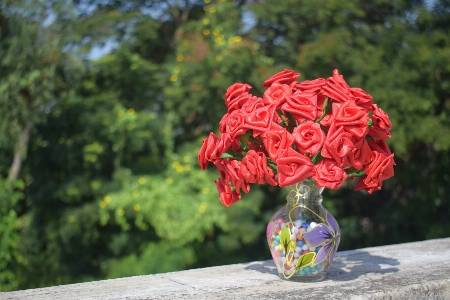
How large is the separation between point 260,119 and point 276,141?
0.27 feet

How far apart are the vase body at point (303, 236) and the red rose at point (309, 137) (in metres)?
0.22

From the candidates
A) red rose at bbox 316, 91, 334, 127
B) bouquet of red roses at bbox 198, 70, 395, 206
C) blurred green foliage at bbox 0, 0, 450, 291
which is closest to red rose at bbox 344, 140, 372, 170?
bouquet of red roses at bbox 198, 70, 395, 206

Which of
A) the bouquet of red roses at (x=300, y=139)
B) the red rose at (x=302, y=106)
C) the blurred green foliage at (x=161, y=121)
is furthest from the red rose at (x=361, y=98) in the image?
the blurred green foliage at (x=161, y=121)

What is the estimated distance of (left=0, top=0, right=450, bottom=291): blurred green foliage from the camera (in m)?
4.57

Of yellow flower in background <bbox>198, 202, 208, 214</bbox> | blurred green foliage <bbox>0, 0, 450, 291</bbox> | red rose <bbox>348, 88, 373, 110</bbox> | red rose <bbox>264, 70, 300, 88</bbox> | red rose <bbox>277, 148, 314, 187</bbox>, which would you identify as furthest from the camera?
yellow flower in background <bbox>198, 202, 208, 214</bbox>

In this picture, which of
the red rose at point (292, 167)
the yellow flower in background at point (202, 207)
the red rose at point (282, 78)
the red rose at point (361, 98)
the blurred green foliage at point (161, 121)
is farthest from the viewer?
the yellow flower in background at point (202, 207)

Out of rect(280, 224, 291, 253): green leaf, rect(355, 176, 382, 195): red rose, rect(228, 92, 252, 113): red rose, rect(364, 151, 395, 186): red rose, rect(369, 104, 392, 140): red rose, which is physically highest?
rect(228, 92, 252, 113): red rose

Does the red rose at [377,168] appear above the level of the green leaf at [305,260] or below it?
above

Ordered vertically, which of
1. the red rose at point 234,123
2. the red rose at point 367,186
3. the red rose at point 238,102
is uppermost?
the red rose at point 238,102

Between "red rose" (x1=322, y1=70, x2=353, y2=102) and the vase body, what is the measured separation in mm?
278

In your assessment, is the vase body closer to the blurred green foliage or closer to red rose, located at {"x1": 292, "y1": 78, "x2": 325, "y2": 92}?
red rose, located at {"x1": 292, "y1": 78, "x2": 325, "y2": 92}

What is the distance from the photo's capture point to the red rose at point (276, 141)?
4.98ft

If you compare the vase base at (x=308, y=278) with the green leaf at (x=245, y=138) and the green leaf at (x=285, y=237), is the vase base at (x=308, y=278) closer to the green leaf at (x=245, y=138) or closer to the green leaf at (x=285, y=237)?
the green leaf at (x=285, y=237)

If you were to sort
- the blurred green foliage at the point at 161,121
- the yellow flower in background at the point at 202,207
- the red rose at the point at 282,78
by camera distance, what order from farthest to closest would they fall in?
the yellow flower in background at the point at 202,207 < the blurred green foliage at the point at 161,121 < the red rose at the point at 282,78
